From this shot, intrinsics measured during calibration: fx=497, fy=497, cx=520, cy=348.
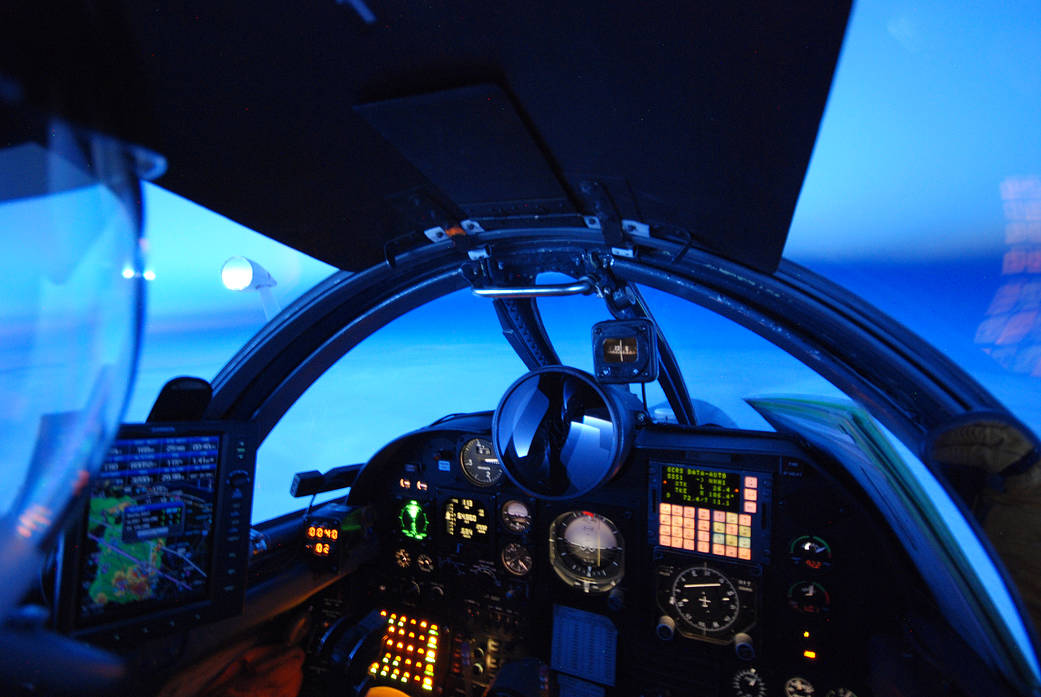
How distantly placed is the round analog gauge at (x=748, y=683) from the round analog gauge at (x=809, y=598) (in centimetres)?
41

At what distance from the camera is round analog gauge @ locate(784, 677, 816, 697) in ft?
7.65

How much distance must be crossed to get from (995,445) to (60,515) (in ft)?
5.24

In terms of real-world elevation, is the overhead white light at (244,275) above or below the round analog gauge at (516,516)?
above

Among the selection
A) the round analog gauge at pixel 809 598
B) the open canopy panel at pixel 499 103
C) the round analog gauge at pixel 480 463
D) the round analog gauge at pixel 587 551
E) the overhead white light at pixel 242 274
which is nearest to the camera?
the open canopy panel at pixel 499 103

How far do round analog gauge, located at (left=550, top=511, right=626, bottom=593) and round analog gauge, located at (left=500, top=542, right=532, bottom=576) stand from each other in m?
0.16

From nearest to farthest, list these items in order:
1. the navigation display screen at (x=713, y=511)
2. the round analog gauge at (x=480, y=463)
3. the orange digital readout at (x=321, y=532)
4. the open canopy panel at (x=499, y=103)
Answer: the open canopy panel at (x=499, y=103) < the navigation display screen at (x=713, y=511) < the orange digital readout at (x=321, y=532) < the round analog gauge at (x=480, y=463)

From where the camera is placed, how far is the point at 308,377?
3256 mm

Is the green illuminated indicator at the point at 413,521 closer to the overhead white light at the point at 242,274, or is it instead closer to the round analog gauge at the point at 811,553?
the overhead white light at the point at 242,274

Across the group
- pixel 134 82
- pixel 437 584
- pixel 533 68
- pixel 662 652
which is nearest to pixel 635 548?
pixel 662 652

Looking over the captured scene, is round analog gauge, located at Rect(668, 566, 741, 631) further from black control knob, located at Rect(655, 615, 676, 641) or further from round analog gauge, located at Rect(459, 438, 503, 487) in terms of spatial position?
round analog gauge, located at Rect(459, 438, 503, 487)

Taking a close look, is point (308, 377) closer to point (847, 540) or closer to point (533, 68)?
point (533, 68)

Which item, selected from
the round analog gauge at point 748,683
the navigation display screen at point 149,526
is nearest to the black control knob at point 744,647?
the round analog gauge at point 748,683

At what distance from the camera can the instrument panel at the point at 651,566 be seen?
7.55ft

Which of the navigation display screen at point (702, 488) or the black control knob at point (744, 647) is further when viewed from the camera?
the navigation display screen at point (702, 488)
